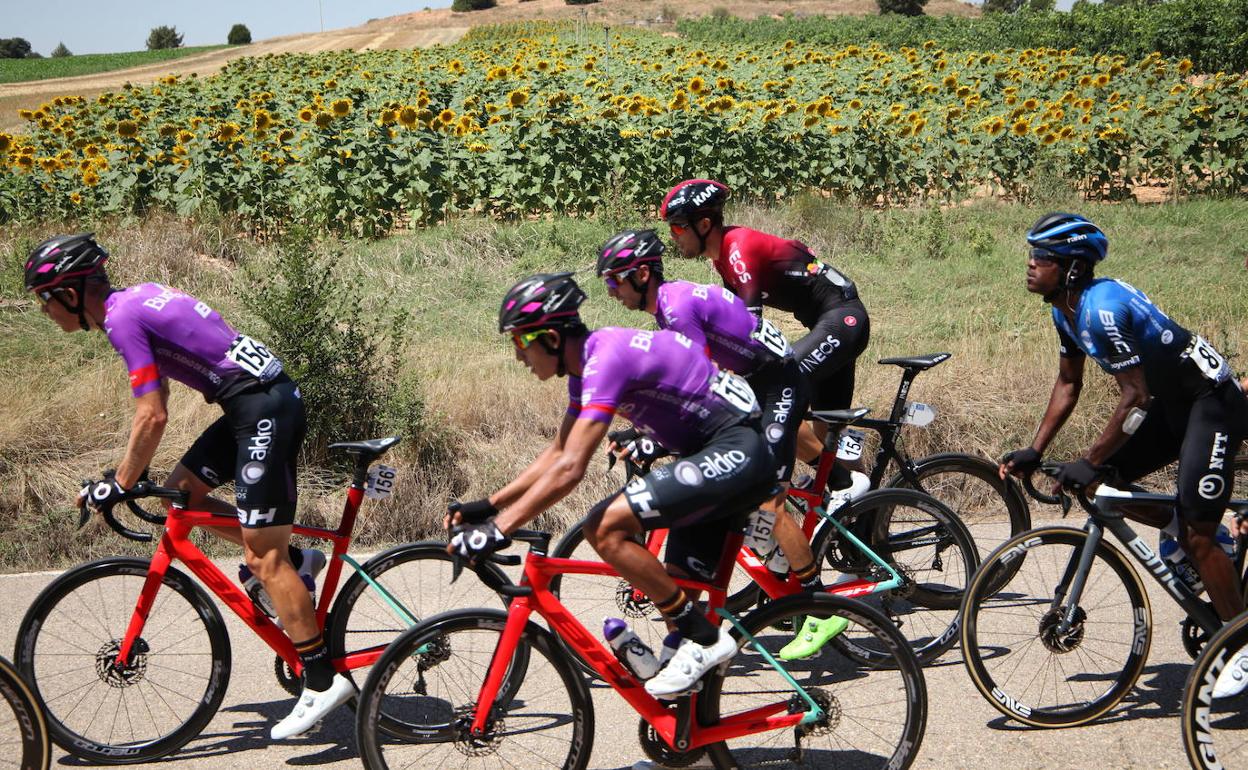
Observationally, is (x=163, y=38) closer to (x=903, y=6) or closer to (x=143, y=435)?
(x=903, y=6)

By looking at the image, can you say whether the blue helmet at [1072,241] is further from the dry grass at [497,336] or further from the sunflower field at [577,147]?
the sunflower field at [577,147]

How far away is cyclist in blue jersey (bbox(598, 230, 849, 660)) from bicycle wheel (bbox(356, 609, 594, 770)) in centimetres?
134

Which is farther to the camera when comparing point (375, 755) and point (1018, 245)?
point (1018, 245)

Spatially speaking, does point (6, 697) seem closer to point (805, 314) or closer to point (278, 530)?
point (278, 530)

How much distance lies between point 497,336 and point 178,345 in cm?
533

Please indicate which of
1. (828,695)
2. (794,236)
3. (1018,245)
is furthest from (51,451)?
(1018,245)

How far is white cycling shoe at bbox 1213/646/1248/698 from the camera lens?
412 centimetres

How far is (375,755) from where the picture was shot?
4.13 meters

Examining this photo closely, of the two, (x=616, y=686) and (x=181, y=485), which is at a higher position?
(x=181, y=485)

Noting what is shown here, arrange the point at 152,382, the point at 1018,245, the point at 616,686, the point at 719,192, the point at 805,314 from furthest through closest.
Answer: the point at 1018,245 < the point at 805,314 < the point at 719,192 < the point at 152,382 < the point at 616,686

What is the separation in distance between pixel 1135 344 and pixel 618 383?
7.69 feet

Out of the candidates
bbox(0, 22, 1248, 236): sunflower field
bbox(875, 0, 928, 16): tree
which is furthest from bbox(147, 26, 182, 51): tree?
bbox(0, 22, 1248, 236): sunflower field

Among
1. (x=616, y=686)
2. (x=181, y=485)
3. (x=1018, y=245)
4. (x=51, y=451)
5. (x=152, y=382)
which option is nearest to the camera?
(x=616, y=686)

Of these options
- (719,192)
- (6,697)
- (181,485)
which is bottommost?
(6,697)
